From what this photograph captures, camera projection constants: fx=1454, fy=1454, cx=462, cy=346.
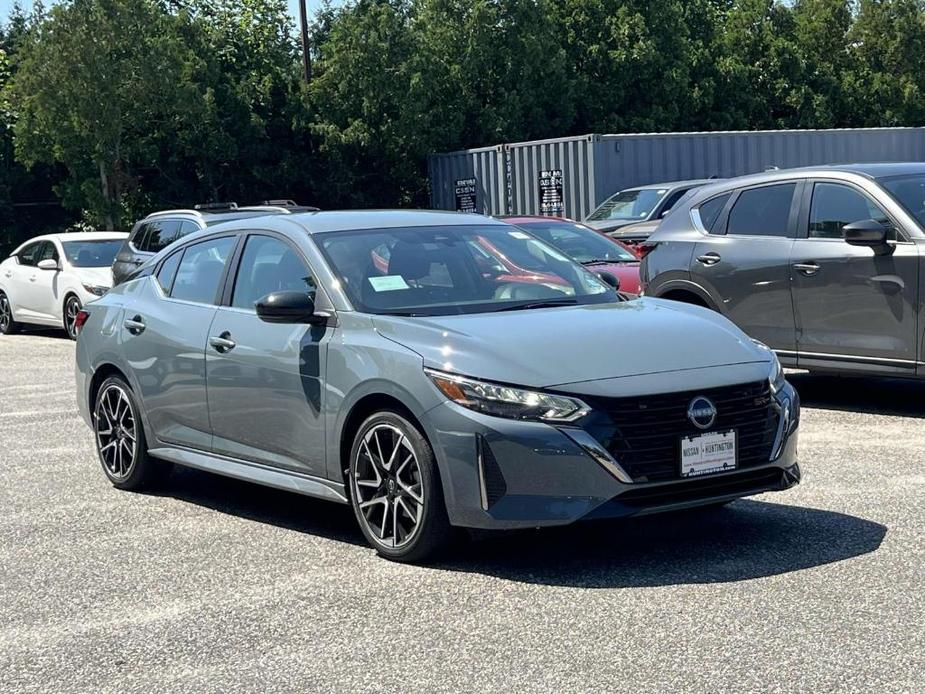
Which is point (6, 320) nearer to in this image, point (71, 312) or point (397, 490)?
point (71, 312)

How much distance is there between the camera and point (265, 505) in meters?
7.90

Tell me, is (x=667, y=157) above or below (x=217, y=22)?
below

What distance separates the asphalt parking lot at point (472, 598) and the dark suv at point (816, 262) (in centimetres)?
170

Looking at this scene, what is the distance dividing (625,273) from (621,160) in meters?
13.0

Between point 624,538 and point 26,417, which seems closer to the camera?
point 624,538

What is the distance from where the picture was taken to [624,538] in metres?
6.55

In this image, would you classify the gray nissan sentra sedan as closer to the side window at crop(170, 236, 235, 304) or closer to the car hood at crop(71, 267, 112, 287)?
the side window at crop(170, 236, 235, 304)

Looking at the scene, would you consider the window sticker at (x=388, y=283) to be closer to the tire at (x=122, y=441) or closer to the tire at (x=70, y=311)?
the tire at (x=122, y=441)

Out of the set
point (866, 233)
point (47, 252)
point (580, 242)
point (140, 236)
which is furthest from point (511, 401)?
point (47, 252)

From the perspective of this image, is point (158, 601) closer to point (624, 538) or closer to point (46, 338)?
point (624, 538)

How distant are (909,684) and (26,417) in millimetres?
8766

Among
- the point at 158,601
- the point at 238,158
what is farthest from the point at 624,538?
the point at 238,158

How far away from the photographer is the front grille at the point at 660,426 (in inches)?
227

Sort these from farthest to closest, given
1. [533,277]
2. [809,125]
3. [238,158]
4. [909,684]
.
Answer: [809,125] → [238,158] → [533,277] → [909,684]
